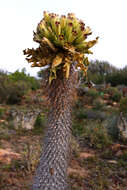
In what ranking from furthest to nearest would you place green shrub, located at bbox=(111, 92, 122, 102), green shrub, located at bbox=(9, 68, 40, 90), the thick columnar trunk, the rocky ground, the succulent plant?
green shrub, located at bbox=(9, 68, 40, 90) < green shrub, located at bbox=(111, 92, 122, 102) < the rocky ground < the thick columnar trunk < the succulent plant

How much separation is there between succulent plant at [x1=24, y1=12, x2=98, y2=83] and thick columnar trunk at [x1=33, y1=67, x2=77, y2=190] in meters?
0.16

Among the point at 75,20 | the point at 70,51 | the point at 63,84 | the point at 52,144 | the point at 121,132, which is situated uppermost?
the point at 75,20

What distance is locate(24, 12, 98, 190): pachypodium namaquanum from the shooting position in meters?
2.03

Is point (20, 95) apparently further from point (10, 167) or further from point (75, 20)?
point (75, 20)

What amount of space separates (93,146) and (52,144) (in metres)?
4.78

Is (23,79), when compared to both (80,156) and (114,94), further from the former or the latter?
(80,156)

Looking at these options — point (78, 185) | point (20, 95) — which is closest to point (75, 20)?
point (78, 185)

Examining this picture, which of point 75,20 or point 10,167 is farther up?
point 75,20

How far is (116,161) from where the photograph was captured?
5344 millimetres

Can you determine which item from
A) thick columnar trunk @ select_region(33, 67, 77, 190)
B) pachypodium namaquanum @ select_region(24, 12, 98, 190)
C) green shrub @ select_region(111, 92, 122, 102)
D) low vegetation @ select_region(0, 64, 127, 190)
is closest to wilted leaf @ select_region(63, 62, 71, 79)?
pachypodium namaquanum @ select_region(24, 12, 98, 190)

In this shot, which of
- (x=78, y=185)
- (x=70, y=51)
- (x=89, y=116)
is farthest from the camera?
(x=89, y=116)

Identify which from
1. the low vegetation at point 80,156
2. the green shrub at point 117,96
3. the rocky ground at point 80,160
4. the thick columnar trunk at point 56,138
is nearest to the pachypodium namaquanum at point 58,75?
the thick columnar trunk at point 56,138

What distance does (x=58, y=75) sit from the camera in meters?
2.20

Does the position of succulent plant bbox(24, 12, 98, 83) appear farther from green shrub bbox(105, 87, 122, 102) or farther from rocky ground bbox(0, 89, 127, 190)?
green shrub bbox(105, 87, 122, 102)
